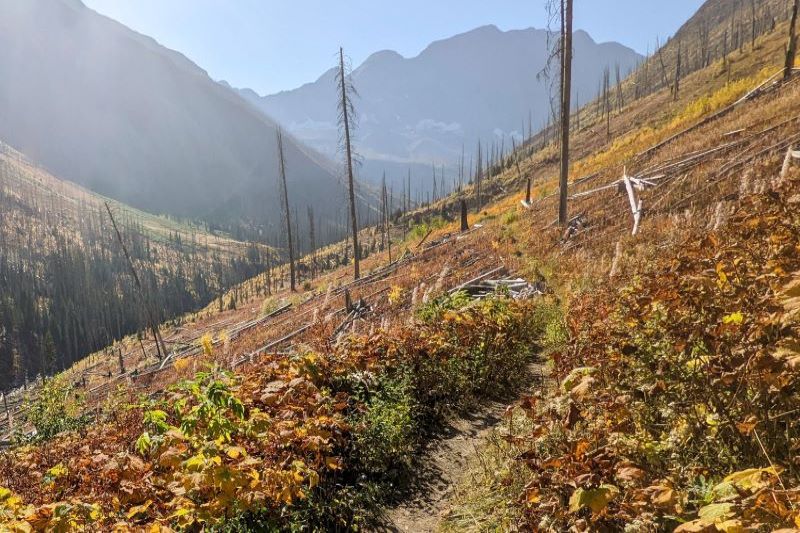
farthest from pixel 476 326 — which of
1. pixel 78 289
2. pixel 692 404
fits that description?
pixel 78 289

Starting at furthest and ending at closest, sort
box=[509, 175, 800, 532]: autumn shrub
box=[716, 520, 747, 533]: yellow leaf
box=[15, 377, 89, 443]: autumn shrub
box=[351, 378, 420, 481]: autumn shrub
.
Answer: box=[15, 377, 89, 443]: autumn shrub → box=[351, 378, 420, 481]: autumn shrub → box=[509, 175, 800, 532]: autumn shrub → box=[716, 520, 747, 533]: yellow leaf

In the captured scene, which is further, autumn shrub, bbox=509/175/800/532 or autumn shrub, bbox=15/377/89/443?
autumn shrub, bbox=15/377/89/443

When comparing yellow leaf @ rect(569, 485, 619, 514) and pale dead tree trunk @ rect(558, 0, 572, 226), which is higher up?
pale dead tree trunk @ rect(558, 0, 572, 226)

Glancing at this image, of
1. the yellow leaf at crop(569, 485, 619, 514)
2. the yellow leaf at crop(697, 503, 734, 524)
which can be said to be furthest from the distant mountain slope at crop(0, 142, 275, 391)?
the yellow leaf at crop(697, 503, 734, 524)

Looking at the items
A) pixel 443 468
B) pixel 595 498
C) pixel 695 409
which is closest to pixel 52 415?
pixel 443 468

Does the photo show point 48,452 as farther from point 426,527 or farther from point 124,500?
point 426,527

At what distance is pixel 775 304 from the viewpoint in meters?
2.40

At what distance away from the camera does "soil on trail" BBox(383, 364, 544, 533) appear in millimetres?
4047

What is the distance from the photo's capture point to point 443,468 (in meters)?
4.84

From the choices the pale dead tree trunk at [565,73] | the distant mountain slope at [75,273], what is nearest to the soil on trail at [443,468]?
the pale dead tree trunk at [565,73]

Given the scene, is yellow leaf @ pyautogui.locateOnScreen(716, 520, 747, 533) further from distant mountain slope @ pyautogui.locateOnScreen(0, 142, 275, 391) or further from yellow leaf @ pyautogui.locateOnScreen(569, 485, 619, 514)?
distant mountain slope @ pyautogui.locateOnScreen(0, 142, 275, 391)

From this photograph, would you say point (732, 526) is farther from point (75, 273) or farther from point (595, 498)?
point (75, 273)

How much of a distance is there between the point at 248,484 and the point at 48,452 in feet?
12.8

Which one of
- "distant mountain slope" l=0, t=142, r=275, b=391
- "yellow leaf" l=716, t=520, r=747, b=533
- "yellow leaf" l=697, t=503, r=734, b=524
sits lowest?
"yellow leaf" l=716, t=520, r=747, b=533
